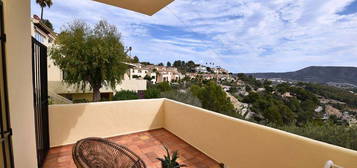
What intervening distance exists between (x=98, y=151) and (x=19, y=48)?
49.9 inches

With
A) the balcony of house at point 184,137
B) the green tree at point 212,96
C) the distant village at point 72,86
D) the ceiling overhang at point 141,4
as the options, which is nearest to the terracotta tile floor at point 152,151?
the balcony of house at point 184,137

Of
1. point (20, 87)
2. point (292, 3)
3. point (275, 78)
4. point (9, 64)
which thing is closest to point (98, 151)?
point (20, 87)

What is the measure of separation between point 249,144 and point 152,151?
70.3 inches

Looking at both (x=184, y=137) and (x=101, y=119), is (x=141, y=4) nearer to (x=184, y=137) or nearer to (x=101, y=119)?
(x=101, y=119)

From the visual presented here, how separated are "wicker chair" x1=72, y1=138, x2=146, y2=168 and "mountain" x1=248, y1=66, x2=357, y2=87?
4047mm

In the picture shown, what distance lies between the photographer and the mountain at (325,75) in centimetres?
335

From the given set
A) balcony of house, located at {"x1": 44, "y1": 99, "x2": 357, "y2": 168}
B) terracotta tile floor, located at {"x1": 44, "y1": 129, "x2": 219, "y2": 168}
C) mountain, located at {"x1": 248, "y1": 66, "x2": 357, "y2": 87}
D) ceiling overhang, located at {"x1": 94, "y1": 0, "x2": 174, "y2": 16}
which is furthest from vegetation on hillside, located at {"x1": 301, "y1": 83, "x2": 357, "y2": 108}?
ceiling overhang, located at {"x1": 94, "y1": 0, "x2": 174, "y2": 16}

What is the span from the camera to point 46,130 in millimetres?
2945

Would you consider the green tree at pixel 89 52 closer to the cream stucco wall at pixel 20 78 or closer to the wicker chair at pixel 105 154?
the cream stucco wall at pixel 20 78

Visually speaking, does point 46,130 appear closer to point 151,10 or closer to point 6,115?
point 6,115

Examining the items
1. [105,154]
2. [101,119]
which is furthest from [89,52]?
[105,154]

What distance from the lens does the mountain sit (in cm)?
335

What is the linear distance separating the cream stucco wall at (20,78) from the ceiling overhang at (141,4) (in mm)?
1177

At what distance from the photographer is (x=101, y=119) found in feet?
11.8
